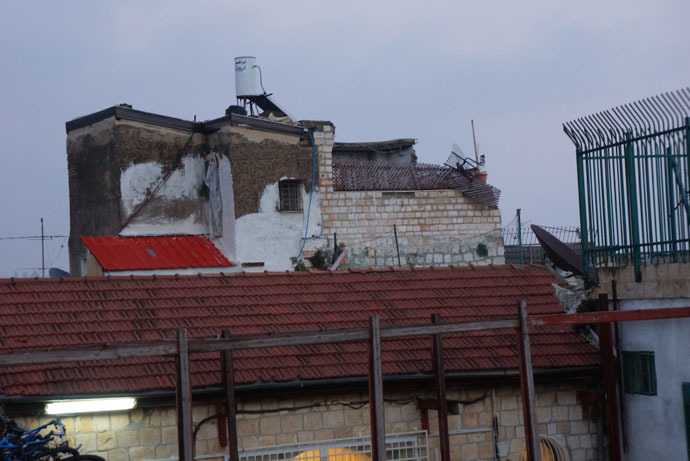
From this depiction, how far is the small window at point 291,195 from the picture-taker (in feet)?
81.1

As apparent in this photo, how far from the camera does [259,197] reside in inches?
952

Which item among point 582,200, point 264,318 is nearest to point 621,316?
point 582,200

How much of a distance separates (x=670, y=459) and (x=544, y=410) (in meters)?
1.62

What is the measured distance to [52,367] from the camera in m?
10.5

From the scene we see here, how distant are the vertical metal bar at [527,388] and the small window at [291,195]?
14630 mm

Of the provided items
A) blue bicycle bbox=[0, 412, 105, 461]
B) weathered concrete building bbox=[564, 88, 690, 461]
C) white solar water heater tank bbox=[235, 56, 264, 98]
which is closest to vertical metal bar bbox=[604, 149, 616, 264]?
weathered concrete building bbox=[564, 88, 690, 461]

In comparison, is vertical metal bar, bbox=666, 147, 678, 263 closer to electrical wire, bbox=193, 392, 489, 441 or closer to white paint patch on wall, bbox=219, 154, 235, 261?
electrical wire, bbox=193, 392, 489, 441

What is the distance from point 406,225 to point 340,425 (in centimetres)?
1445

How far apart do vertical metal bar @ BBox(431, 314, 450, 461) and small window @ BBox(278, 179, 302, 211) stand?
13.7 m

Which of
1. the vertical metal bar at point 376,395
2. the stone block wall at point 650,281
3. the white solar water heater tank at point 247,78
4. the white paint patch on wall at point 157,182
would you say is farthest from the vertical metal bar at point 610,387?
the white solar water heater tank at point 247,78

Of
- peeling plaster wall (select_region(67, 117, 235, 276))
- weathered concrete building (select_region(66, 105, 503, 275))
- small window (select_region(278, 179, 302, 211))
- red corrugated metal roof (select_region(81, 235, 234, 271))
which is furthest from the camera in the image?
small window (select_region(278, 179, 302, 211))

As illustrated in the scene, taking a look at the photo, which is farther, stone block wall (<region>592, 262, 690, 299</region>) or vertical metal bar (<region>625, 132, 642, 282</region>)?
vertical metal bar (<region>625, 132, 642, 282</region>)

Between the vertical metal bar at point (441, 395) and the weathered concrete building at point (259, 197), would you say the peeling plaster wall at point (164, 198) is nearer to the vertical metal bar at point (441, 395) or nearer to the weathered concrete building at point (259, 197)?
the weathered concrete building at point (259, 197)

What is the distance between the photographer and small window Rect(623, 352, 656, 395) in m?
12.0
